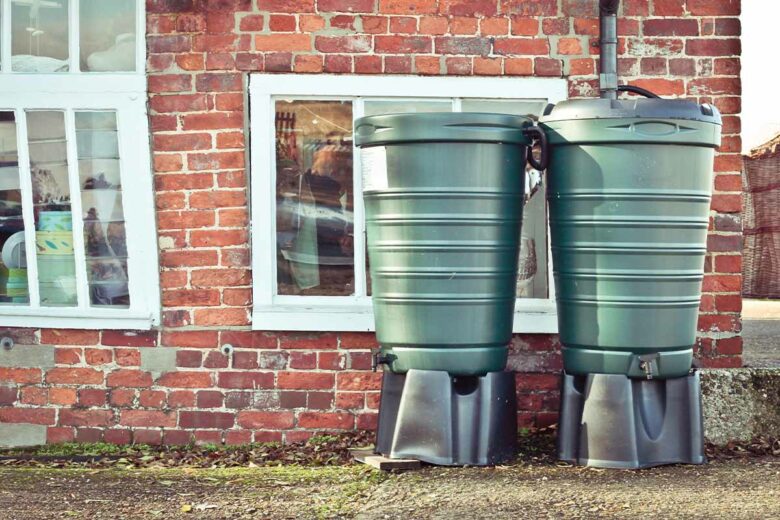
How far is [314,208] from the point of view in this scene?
20.7ft

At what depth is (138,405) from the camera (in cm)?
624

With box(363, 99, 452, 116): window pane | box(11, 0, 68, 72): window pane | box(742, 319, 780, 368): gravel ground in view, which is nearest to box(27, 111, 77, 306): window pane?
box(11, 0, 68, 72): window pane

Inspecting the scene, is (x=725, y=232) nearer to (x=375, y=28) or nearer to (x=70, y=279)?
(x=375, y=28)

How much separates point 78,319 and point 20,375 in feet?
1.38

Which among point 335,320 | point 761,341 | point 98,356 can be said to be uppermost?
point 335,320

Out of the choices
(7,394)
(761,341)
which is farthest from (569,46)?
(761,341)

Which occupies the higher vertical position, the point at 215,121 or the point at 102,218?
the point at 215,121

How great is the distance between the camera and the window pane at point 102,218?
6270 millimetres

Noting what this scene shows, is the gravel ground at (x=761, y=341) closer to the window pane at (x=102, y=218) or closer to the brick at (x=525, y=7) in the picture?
the brick at (x=525, y=7)

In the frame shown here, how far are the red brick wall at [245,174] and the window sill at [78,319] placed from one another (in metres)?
0.05

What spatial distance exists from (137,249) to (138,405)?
773 millimetres

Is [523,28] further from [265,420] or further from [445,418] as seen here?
[265,420]

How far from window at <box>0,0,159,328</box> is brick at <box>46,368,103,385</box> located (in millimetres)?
231

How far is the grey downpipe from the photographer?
6007 millimetres
